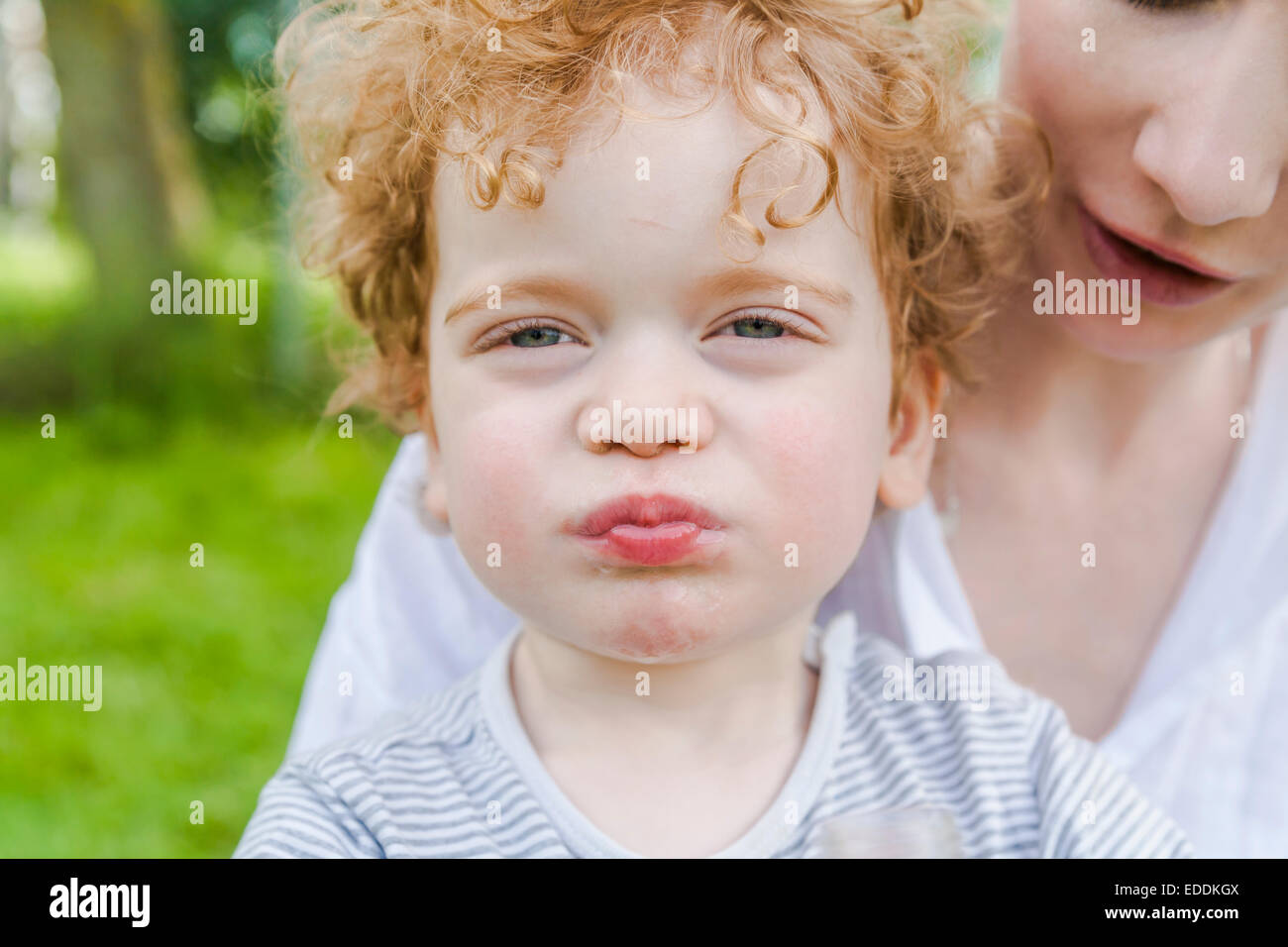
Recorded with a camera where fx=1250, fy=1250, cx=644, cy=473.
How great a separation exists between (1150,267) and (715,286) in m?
0.57

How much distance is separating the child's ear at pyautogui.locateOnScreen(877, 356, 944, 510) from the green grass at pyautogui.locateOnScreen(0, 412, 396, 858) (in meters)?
1.58

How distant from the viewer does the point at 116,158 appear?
4988 millimetres

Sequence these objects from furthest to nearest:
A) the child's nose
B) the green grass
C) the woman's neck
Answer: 1. the green grass
2. the woman's neck
3. the child's nose

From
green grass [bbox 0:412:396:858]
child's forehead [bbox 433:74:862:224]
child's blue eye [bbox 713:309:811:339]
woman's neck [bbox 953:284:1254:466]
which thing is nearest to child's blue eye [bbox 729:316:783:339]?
child's blue eye [bbox 713:309:811:339]

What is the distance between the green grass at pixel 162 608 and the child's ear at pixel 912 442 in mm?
1582

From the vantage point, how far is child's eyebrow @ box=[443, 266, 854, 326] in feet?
3.66

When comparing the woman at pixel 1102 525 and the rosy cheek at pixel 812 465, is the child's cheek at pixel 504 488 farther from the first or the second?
the woman at pixel 1102 525

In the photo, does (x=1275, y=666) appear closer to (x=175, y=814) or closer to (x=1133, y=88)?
(x=1133, y=88)

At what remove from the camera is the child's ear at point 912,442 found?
54.5 inches

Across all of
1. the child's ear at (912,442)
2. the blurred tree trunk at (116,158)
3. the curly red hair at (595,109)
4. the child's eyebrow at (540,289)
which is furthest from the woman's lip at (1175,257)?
the blurred tree trunk at (116,158)

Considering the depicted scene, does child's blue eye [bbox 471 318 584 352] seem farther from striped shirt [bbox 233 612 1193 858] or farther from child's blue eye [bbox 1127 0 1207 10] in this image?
child's blue eye [bbox 1127 0 1207 10]

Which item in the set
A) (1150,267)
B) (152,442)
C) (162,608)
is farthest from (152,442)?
(1150,267)
